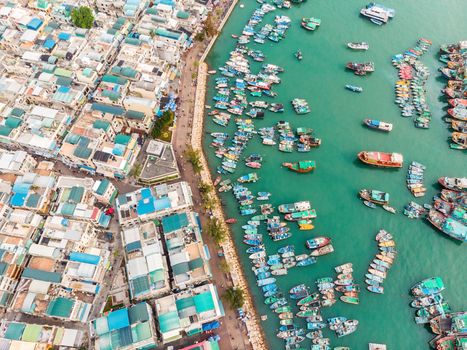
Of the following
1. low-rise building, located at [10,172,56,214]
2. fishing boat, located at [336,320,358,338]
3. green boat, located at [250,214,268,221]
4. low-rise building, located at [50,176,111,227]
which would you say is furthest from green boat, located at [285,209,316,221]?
low-rise building, located at [10,172,56,214]

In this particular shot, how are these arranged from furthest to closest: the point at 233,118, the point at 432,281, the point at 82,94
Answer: the point at 233,118, the point at 82,94, the point at 432,281

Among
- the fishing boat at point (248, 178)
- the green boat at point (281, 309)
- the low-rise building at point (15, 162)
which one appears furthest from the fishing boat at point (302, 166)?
the low-rise building at point (15, 162)

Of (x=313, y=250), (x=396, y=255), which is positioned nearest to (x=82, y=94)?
(x=313, y=250)

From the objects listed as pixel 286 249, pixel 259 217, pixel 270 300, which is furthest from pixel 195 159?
pixel 270 300

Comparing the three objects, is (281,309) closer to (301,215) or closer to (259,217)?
(259,217)

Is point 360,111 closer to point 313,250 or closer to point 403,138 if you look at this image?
point 403,138
